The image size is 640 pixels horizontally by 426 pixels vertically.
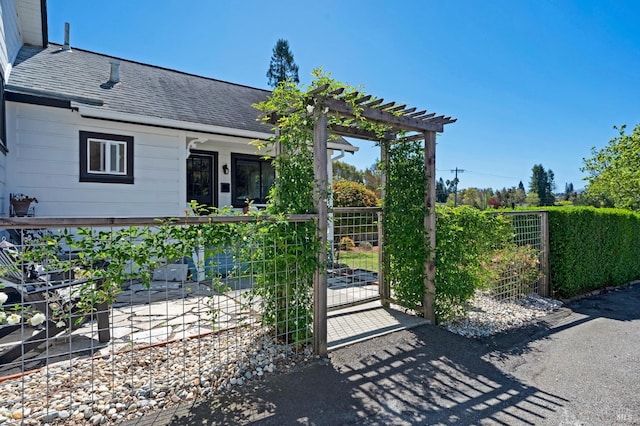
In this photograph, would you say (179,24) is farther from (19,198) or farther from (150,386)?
(150,386)

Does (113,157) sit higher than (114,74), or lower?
lower

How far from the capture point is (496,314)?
4.77m

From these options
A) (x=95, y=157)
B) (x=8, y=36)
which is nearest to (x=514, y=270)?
(x=95, y=157)

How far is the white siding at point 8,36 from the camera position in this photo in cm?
539

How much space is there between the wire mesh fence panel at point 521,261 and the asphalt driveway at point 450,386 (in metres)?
1.26

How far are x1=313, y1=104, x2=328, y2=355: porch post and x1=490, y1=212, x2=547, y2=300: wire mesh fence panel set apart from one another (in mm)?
3077

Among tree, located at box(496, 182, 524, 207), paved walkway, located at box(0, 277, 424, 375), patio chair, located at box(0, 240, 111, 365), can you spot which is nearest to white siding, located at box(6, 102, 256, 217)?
paved walkway, located at box(0, 277, 424, 375)

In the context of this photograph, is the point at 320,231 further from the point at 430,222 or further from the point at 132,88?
the point at 132,88

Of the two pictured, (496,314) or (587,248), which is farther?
(587,248)

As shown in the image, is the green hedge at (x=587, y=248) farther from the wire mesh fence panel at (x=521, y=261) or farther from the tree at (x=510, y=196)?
the tree at (x=510, y=196)

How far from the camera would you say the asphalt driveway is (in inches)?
93.0

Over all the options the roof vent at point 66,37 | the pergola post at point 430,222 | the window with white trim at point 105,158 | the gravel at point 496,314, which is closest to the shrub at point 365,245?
the pergola post at point 430,222

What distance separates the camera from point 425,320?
14.0ft

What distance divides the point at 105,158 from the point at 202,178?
2599 mm
